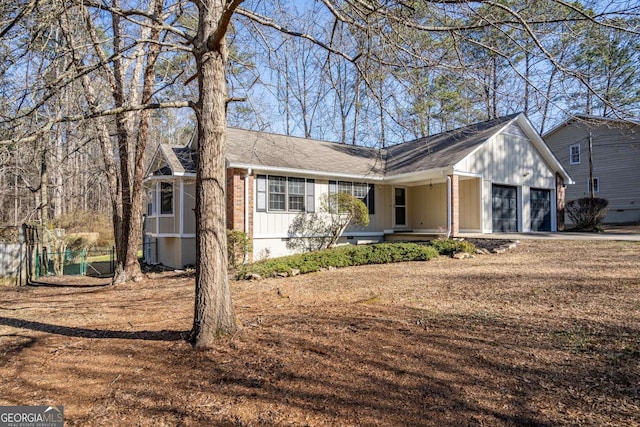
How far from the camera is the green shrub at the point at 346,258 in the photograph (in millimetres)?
10039

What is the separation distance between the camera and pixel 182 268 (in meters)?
13.3

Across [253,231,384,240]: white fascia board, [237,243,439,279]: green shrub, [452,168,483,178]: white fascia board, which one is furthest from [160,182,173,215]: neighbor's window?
[452,168,483,178]: white fascia board

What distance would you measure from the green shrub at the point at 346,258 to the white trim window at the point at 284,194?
2518mm

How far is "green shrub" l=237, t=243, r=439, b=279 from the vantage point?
32.9 feet

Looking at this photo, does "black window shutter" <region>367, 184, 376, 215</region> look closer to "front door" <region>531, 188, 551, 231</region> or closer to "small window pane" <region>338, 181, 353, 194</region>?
"small window pane" <region>338, 181, 353, 194</region>

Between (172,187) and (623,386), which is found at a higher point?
(172,187)

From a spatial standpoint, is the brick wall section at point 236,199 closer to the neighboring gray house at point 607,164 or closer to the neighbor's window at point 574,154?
the neighboring gray house at point 607,164

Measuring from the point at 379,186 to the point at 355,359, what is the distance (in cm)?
1281

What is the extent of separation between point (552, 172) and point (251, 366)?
18.5m

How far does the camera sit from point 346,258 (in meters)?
11.0

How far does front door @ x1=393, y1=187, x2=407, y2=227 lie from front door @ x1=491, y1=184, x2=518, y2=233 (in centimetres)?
366

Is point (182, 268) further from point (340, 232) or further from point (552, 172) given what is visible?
point (552, 172)

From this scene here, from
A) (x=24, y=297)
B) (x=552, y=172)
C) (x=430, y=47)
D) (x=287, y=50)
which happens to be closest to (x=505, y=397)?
(x=430, y=47)

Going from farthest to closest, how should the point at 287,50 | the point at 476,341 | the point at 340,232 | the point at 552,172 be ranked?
the point at 552,172
the point at 340,232
the point at 287,50
the point at 476,341
